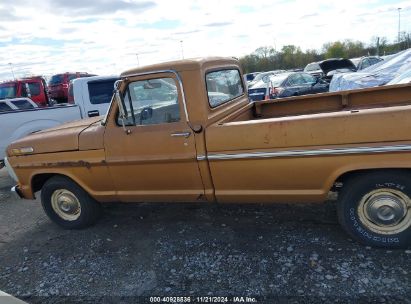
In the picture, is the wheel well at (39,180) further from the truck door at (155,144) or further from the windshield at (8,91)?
the windshield at (8,91)

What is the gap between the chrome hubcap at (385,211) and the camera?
3.11 m

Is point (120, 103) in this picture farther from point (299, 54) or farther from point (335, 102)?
point (299, 54)

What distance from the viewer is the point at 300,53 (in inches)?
2147

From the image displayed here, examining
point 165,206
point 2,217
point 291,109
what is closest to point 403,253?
point 291,109

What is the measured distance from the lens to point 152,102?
3.65 meters

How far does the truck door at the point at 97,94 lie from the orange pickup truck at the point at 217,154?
12.5ft

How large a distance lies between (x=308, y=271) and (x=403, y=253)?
878 mm

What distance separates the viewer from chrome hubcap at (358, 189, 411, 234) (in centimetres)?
311

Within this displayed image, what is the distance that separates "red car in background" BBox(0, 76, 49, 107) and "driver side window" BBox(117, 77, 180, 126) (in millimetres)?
11650

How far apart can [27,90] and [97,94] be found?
24.2ft

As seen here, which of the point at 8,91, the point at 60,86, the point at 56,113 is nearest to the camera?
the point at 56,113

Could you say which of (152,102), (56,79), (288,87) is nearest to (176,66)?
(152,102)

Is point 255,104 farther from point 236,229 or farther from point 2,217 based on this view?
point 2,217

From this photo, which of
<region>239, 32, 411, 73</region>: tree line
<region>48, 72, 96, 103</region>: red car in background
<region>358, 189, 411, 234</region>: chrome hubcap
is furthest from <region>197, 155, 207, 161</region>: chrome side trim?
<region>239, 32, 411, 73</region>: tree line
